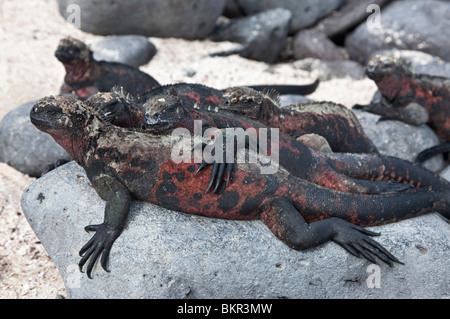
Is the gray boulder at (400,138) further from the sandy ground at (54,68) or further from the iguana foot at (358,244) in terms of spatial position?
the iguana foot at (358,244)

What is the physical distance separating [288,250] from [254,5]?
23.9 ft

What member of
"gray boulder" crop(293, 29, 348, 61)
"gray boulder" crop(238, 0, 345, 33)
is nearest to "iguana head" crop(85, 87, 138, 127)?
"gray boulder" crop(293, 29, 348, 61)

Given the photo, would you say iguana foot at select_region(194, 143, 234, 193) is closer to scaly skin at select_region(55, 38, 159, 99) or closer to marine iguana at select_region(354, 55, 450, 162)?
scaly skin at select_region(55, 38, 159, 99)

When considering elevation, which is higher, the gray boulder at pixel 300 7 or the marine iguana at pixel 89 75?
the marine iguana at pixel 89 75

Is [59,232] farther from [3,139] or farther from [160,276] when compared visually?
[3,139]

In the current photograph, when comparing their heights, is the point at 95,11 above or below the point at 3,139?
above

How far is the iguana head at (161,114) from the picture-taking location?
336cm

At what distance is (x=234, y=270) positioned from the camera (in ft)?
10.5

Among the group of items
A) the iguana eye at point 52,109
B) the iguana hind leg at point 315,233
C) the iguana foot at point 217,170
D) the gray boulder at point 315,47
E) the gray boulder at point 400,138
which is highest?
the iguana eye at point 52,109

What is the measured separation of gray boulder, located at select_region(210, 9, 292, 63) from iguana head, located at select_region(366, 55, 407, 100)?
322 centimetres

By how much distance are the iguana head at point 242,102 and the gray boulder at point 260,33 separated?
4.63m

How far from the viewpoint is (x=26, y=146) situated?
5125 millimetres

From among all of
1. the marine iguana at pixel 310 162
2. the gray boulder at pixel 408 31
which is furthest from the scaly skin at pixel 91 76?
the gray boulder at pixel 408 31
